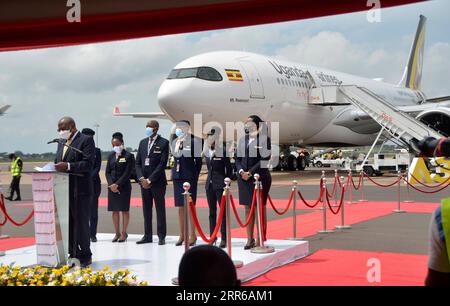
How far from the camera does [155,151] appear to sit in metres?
7.60

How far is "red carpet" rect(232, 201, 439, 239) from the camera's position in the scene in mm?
9133

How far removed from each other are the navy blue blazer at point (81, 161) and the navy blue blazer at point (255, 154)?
6.90ft

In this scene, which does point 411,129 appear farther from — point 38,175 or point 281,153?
point 38,175

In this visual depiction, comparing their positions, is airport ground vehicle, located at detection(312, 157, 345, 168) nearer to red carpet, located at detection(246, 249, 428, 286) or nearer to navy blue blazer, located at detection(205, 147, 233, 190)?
navy blue blazer, located at detection(205, 147, 233, 190)

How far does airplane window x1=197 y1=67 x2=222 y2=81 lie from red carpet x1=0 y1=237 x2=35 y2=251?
9.56 m

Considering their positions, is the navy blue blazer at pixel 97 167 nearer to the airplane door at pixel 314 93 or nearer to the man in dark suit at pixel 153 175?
the man in dark suit at pixel 153 175

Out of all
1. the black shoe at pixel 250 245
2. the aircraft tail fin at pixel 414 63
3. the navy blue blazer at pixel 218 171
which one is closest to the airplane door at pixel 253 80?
the navy blue blazer at pixel 218 171

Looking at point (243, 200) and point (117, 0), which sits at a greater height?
point (117, 0)

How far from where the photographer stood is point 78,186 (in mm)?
5891

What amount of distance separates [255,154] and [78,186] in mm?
2366

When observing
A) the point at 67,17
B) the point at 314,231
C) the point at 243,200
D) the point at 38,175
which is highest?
the point at 67,17

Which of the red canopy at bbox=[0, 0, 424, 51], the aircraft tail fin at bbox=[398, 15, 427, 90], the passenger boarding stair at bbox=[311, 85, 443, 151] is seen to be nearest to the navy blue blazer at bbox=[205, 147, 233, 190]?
the red canopy at bbox=[0, 0, 424, 51]
